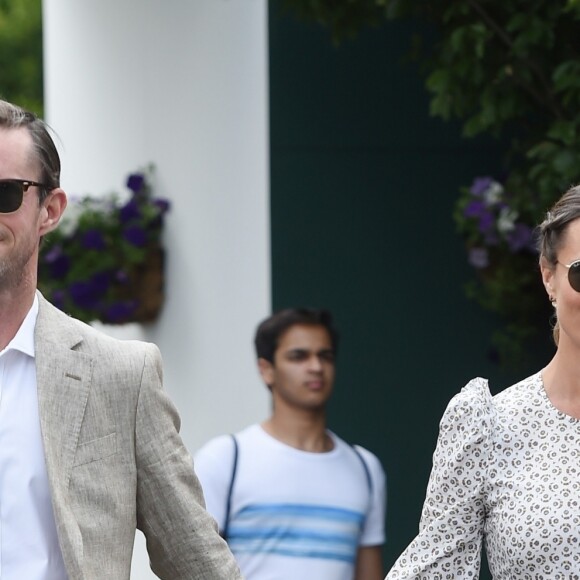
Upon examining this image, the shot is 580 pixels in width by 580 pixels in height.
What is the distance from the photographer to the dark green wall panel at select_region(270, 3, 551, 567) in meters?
6.45

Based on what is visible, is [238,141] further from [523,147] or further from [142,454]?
[142,454]

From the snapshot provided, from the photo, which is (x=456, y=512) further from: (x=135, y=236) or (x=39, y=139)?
(x=135, y=236)

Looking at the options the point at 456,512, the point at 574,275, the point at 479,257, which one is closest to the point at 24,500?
the point at 456,512

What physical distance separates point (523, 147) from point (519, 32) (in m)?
0.79

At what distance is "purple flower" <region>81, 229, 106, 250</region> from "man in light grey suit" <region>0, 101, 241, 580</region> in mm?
3455

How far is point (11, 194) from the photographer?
310 centimetres

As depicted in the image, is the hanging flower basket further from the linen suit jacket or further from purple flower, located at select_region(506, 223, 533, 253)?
the linen suit jacket

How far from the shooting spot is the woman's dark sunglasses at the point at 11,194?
10.1 ft

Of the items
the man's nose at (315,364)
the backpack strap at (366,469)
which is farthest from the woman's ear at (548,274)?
the man's nose at (315,364)

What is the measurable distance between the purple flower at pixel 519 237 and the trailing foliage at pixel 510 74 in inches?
1.5

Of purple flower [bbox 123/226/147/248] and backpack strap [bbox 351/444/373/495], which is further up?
purple flower [bbox 123/226/147/248]

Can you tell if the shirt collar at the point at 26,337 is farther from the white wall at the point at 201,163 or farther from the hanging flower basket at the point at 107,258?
the hanging flower basket at the point at 107,258

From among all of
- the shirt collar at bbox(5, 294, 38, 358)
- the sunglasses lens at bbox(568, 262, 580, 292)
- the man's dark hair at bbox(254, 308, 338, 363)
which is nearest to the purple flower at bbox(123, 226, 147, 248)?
the man's dark hair at bbox(254, 308, 338, 363)

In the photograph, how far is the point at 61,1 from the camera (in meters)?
8.17
